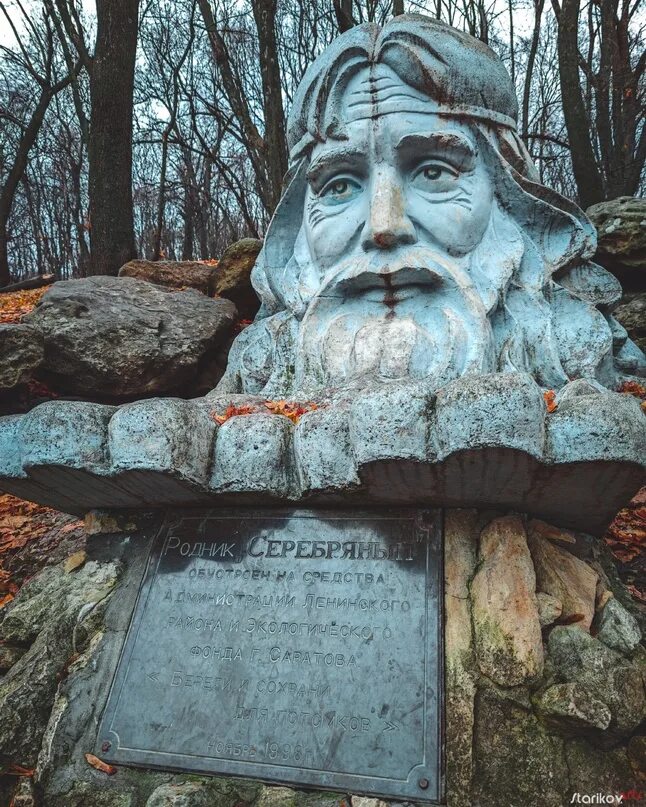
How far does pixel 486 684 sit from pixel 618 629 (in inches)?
20.1

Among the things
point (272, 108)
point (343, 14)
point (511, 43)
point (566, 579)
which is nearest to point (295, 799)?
point (566, 579)

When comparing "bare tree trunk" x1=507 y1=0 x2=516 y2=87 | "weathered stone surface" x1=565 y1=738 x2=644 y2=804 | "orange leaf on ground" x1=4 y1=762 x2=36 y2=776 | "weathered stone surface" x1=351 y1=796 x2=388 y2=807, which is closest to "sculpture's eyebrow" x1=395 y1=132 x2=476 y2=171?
"weathered stone surface" x1=565 y1=738 x2=644 y2=804

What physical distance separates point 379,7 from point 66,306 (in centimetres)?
1038

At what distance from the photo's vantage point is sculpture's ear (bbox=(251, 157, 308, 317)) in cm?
363

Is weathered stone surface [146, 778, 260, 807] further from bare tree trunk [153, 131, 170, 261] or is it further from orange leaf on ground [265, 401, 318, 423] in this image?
bare tree trunk [153, 131, 170, 261]

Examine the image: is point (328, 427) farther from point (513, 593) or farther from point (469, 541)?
point (513, 593)

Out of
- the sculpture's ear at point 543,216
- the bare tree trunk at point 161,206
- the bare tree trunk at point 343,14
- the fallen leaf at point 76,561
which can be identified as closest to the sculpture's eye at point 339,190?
the sculpture's ear at point 543,216

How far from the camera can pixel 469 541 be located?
215cm

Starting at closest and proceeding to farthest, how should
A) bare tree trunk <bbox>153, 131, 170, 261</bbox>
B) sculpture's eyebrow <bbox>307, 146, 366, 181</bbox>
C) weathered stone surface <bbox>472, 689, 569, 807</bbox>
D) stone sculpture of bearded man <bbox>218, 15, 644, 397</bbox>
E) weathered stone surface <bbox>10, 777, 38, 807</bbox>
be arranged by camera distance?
1. weathered stone surface <bbox>472, 689, 569, 807</bbox>
2. weathered stone surface <bbox>10, 777, 38, 807</bbox>
3. stone sculpture of bearded man <bbox>218, 15, 644, 397</bbox>
4. sculpture's eyebrow <bbox>307, 146, 366, 181</bbox>
5. bare tree trunk <bbox>153, 131, 170, 261</bbox>

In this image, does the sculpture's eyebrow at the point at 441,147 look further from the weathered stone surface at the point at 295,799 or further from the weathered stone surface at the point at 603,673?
the weathered stone surface at the point at 295,799

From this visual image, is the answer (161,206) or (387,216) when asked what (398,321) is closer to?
(387,216)

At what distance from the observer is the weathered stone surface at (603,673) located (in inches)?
71.6

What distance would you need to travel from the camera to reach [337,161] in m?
3.21

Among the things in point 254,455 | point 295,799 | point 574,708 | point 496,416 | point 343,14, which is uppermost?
point 343,14
